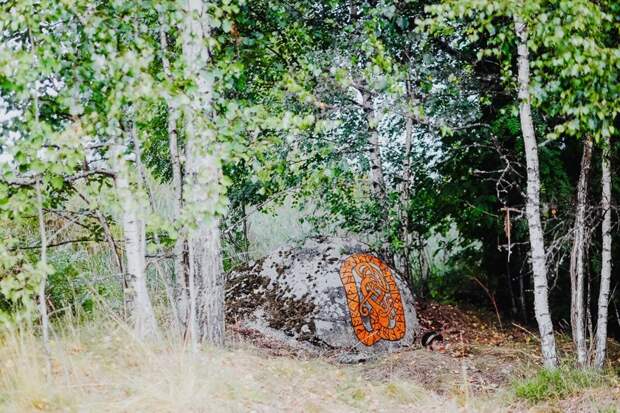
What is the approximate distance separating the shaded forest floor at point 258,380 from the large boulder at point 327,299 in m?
0.30

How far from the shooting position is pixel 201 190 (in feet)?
15.8

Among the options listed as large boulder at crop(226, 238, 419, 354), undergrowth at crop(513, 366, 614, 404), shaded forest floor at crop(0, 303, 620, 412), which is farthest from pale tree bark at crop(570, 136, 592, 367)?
large boulder at crop(226, 238, 419, 354)

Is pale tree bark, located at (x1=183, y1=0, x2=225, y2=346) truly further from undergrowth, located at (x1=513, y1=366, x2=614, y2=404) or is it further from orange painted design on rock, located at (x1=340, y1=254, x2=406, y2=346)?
undergrowth, located at (x1=513, y1=366, x2=614, y2=404)

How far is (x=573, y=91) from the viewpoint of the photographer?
17.8ft

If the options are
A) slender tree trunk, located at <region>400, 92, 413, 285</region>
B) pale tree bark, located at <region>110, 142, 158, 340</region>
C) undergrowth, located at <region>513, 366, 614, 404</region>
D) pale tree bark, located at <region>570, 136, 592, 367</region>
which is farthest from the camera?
slender tree trunk, located at <region>400, 92, 413, 285</region>

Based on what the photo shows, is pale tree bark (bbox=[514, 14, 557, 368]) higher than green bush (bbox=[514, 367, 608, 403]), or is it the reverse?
pale tree bark (bbox=[514, 14, 557, 368])

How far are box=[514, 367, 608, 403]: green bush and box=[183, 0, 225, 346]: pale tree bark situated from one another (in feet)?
9.51

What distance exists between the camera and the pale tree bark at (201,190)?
15.6 feet

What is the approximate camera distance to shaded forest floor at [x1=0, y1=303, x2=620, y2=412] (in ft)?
14.1

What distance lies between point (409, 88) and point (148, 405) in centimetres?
583

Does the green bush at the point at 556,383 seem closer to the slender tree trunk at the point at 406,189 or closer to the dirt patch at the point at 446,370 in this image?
the dirt patch at the point at 446,370

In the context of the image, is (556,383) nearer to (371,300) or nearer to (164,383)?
(371,300)

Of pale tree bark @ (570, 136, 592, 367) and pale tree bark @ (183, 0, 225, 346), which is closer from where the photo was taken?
pale tree bark @ (183, 0, 225, 346)

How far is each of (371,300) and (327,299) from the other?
1.89 ft
